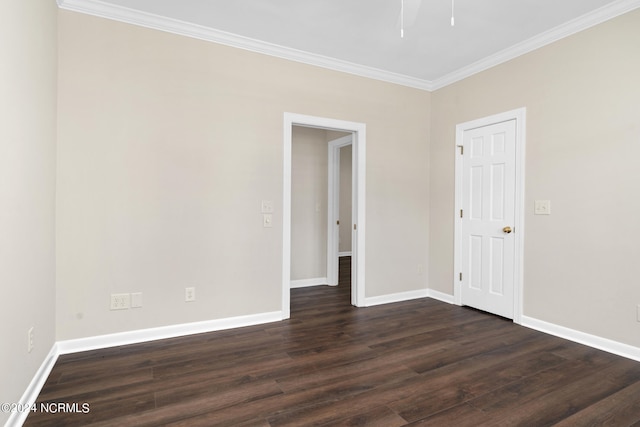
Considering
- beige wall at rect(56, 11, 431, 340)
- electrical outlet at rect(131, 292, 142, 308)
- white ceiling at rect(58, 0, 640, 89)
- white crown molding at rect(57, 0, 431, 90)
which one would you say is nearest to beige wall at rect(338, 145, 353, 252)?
white crown molding at rect(57, 0, 431, 90)

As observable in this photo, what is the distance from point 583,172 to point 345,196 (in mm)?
5219

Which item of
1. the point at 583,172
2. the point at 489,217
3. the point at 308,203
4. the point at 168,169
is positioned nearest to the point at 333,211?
the point at 308,203

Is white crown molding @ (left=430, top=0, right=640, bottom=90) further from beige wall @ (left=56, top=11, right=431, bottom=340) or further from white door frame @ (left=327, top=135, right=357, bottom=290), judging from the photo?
white door frame @ (left=327, top=135, right=357, bottom=290)

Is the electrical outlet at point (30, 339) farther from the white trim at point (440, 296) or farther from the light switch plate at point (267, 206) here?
the white trim at point (440, 296)

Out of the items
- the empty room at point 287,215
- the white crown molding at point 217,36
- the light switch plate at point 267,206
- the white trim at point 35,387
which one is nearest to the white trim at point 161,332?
the empty room at point 287,215

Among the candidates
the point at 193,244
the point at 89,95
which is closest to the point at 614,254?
the point at 193,244

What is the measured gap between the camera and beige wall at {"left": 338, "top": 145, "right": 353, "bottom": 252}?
7852mm

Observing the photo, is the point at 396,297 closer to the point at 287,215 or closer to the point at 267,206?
the point at 287,215

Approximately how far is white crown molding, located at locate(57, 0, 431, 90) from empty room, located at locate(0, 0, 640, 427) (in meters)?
0.02

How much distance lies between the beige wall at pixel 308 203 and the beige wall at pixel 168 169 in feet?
4.44

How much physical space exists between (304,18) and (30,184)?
2405 mm

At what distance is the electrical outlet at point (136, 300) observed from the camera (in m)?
2.89

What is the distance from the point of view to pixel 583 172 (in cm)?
295

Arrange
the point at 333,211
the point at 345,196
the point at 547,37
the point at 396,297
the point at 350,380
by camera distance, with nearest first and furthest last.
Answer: the point at 350,380 → the point at 547,37 → the point at 396,297 → the point at 333,211 → the point at 345,196
